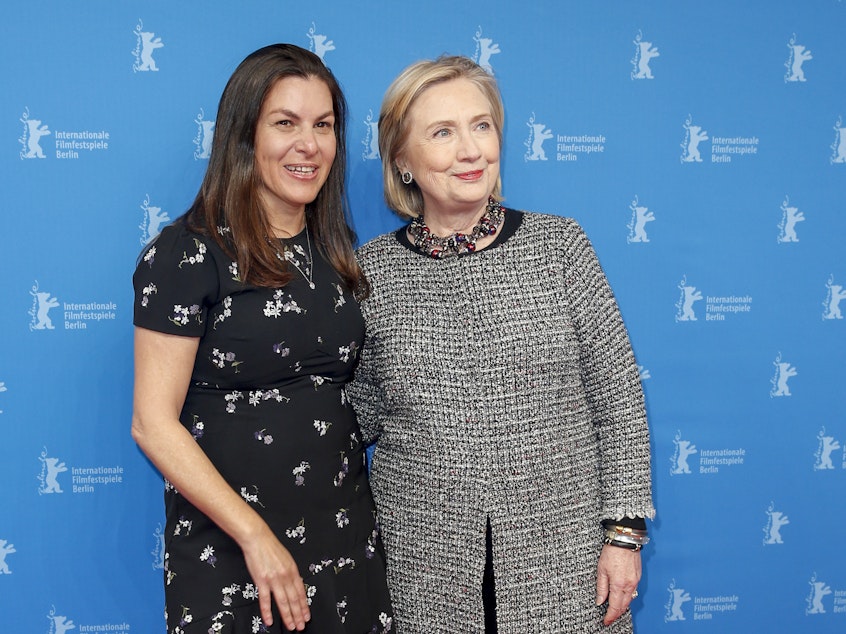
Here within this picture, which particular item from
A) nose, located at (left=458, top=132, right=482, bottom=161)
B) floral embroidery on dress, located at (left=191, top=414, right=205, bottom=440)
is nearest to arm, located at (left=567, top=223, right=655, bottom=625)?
nose, located at (left=458, top=132, right=482, bottom=161)

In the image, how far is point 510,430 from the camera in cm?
152

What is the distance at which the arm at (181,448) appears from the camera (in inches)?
51.5

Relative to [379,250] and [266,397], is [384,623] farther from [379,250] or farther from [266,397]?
[379,250]

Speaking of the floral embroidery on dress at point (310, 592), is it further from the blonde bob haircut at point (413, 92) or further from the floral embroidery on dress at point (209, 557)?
the blonde bob haircut at point (413, 92)

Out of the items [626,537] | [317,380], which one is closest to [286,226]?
[317,380]

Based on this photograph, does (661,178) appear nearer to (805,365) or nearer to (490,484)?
(805,365)

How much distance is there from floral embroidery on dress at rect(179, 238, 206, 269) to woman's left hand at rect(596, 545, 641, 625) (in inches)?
37.5

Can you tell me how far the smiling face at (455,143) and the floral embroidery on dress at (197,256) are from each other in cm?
47

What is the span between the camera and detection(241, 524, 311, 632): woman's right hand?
1335 millimetres

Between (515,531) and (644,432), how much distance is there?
321 millimetres

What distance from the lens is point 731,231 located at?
2010mm

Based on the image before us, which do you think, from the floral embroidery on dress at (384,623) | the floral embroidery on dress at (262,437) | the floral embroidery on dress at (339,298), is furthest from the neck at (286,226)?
the floral embroidery on dress at (384,623)

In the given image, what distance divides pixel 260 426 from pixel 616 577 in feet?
2.47

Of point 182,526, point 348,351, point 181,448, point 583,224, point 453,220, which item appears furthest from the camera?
point 583,224
